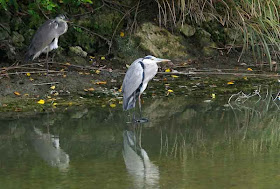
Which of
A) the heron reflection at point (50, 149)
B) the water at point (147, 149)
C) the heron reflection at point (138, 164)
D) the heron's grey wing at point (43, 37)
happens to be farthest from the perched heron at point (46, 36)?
the heron reflection at point (138, 164)

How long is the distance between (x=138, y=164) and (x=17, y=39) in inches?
188

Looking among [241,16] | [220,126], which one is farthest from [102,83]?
[220,126]

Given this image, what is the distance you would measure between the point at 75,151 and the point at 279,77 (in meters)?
4.54

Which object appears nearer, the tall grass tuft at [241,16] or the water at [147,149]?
the water at [147,149]

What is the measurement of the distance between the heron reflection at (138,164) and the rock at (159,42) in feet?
12.2

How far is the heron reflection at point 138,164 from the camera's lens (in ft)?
14.8

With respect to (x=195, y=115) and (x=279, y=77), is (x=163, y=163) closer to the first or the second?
(x=195, y=115)

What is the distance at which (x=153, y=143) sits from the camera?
18.9 ft

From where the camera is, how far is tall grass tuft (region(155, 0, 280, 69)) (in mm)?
9406

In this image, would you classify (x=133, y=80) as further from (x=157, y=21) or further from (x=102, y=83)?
(x=157, y=21)

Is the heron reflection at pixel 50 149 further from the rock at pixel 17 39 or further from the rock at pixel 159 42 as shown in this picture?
the rock at pixel 159 42

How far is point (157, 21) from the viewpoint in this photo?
32.9 feet

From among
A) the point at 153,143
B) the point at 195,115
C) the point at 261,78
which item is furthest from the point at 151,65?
the point at 261,78

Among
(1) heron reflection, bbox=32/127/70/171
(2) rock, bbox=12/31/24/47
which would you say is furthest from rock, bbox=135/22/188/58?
(1) heron reflection, bbox=32/127/70/171
